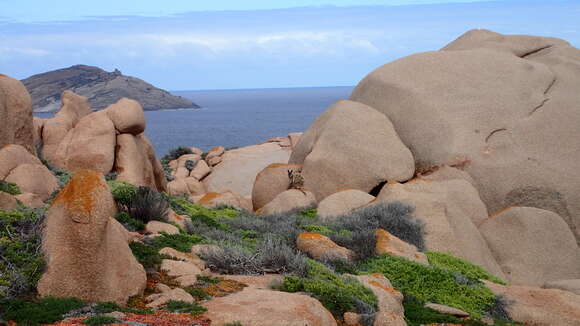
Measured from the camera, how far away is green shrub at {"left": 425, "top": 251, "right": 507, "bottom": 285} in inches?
591

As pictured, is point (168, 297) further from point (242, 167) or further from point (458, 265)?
point (242, 167)

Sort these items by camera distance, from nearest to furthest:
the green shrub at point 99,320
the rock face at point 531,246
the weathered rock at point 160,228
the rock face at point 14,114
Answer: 1. the green shrub at point 99,320
2. the weathered rock at point 160,228
3. the rock face at point 531,246
4. the rock face at point 14,114

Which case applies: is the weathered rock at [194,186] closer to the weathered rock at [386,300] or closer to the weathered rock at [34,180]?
the weathered rock at [34,180]

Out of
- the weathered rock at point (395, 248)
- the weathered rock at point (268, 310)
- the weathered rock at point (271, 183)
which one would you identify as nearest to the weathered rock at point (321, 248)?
the weathered rock at point (395, 248)

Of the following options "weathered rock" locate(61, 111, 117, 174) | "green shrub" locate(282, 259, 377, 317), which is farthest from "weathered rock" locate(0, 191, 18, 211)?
"weathered rock" locate(61, 111, 117, 174)

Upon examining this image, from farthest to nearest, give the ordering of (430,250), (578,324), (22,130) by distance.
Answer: (22,130) → (430,250) → (578,324)

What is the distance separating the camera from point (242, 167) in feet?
145

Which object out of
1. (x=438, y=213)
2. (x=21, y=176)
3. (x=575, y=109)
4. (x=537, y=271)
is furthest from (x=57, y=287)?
(x=575, y=109)

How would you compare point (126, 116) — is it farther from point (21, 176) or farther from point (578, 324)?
point (578, 324)

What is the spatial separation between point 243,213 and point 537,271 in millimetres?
10040

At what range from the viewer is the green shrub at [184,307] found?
9117 millimetres

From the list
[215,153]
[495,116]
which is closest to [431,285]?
[495,116]

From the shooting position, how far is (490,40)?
31.0 meters

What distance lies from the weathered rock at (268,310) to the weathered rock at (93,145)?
15.6 m
